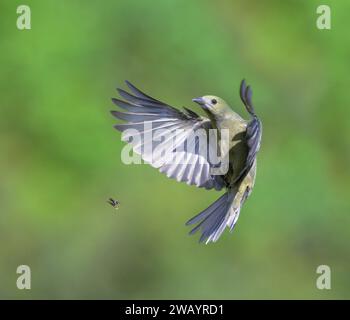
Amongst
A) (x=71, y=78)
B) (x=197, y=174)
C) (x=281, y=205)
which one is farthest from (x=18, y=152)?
(x=197, y=174)

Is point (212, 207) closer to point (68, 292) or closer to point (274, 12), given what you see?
point (68, 292)

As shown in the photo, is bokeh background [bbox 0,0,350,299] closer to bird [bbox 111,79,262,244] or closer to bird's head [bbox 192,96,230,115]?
bird [bbox 111,79,262,244]

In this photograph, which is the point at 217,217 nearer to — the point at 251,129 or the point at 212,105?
the point at 212,105

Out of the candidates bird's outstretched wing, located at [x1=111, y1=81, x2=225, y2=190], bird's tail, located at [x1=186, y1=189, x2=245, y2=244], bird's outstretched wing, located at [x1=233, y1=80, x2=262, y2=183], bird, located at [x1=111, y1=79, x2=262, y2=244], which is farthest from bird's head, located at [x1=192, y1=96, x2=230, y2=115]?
bird's tail, located at [x1=186, y1=189, x2=245, y2=244]

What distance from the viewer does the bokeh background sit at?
707 centimetres

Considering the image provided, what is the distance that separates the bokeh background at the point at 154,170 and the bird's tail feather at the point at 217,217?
2.18 metres

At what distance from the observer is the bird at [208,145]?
14.4 ft

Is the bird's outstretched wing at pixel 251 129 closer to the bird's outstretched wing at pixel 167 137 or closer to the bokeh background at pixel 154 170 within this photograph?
the bird's outstretched wing at pixel 167 137

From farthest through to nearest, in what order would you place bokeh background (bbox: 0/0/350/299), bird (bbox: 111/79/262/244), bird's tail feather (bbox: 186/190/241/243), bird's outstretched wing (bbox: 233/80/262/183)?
bokeh background (bbox: 0/0/350/299), bird's tail feather (bbox: 186/190/241/243), bird (bbox: 111/79/262/244), bird's outstretched wing (bbox: 233/80/262/183)

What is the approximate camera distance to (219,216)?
4.60 metres

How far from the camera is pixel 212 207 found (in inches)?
183

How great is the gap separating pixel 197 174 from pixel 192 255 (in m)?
2.82

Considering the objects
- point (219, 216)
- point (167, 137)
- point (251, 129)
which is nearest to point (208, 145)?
point (167, 137)

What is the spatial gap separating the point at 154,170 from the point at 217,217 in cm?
308
